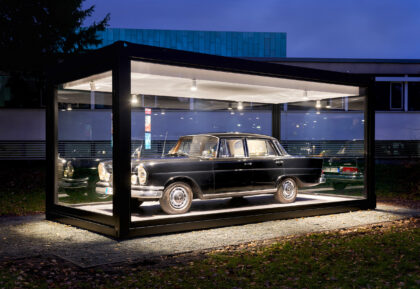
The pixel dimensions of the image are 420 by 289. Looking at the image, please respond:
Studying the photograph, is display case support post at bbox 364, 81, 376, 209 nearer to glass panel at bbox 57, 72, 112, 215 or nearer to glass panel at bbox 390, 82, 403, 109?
glass panel at bbox 57, 72, 112, 215

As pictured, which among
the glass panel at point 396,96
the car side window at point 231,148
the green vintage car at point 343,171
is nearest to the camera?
the car side window at point 231,148

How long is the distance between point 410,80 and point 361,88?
1694cm

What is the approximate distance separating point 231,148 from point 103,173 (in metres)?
2.69

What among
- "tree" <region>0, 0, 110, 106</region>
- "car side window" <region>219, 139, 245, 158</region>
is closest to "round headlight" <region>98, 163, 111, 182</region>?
"car side window" <region>219, 139, 245, 158</region>

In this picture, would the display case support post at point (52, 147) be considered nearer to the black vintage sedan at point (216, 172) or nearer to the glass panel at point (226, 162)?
the black vintage sedan at point (216, 172)

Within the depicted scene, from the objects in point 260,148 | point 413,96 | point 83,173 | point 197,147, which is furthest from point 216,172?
point 413,96

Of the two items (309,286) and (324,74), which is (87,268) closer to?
(309,286)

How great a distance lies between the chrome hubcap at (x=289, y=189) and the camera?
37.1 feet

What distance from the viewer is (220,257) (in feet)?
21.7

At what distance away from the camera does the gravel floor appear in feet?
22.5

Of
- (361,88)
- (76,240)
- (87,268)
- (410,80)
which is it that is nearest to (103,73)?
(76,240)

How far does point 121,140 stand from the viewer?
7.75 metres

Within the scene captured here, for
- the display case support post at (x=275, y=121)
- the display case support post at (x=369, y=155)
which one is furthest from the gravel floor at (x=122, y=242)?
the display case support post at (x=275, y=121)

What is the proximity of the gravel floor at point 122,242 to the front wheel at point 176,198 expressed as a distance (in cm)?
86
